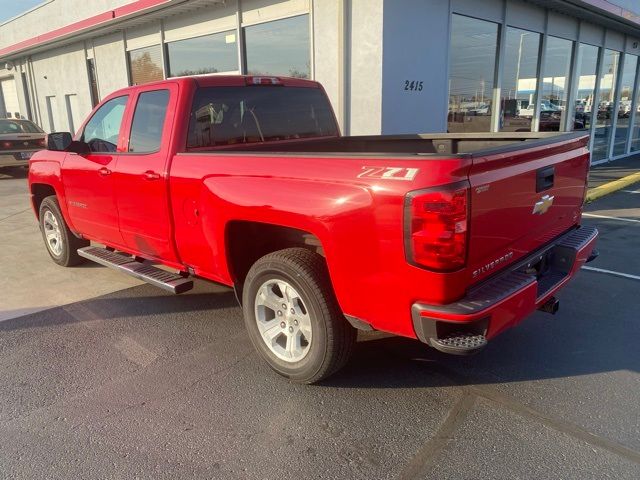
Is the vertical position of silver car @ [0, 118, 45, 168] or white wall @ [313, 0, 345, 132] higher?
white wall @ [313, 0, 345, 132]

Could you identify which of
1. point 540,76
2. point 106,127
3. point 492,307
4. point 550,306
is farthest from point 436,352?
point 540,76

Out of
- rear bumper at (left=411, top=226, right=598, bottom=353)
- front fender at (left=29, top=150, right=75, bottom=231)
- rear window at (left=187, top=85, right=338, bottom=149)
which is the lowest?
rear bumper at (left=411, top=226, right=598, bottom=353)

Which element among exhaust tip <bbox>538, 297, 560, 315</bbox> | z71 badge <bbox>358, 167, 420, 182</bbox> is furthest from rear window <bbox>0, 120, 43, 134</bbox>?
exhaust tip <bbox>538, 297, 560, 315</bbox>

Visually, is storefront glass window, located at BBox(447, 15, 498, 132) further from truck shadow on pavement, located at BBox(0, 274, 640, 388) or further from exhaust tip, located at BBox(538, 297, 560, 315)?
exhaust tip, located at BBox(538, 297, 560, 315)

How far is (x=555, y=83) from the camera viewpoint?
12.7 metres

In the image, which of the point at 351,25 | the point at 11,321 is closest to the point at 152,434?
the point at 11,321

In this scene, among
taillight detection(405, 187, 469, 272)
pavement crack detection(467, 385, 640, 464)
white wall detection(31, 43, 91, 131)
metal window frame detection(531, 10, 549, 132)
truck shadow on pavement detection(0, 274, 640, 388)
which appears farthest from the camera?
white wall detection(31, 43, 91, 131)

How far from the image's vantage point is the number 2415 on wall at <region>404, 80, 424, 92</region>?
8.32 m

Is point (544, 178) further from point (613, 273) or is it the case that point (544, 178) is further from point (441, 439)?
point (613, 273)

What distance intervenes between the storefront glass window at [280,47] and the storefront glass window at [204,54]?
20.8 inches

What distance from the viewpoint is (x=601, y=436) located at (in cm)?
276

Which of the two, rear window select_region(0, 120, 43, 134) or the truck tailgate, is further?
rear window select_region(0, 120, 43, 134)

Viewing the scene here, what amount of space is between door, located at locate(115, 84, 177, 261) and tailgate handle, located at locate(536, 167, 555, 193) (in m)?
2.65

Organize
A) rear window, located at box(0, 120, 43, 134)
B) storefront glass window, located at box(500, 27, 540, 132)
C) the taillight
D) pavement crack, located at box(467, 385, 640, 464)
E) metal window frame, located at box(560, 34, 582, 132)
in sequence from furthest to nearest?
rear window, located at box(0, 120, 43, 134)
metal window frame, located at box(560, 34, 582, 132)
storefront glass window, located at box(500, 27, 540, 132)
pavement crack, located at box(467, 385, 640, 464)
the taillight
